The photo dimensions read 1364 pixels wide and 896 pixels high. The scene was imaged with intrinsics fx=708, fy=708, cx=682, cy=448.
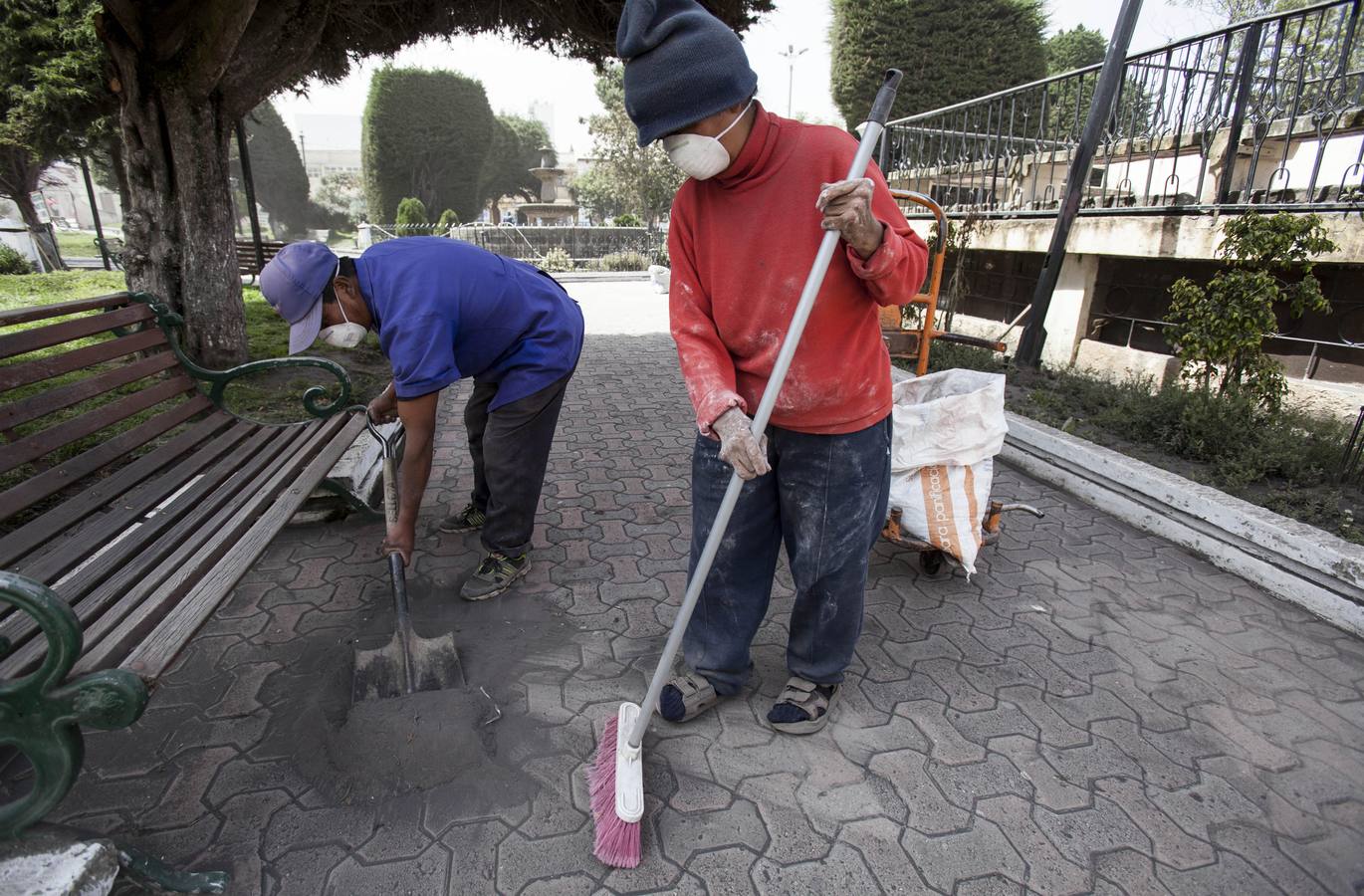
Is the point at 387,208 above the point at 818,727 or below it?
above

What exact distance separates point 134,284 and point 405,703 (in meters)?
4.77

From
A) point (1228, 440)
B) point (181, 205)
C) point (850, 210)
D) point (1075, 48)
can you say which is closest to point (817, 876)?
point (850, 210)

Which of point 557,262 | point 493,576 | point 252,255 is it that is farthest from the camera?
point 557,262

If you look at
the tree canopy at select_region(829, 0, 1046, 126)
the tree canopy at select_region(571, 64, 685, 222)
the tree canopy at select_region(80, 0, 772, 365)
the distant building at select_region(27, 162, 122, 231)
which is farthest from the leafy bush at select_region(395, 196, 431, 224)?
the distant building at select_region(27, 162, 122, 231)

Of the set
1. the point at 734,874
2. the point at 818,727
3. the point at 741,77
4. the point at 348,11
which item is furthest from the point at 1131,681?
the point at 348,11

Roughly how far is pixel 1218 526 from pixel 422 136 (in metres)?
37.3

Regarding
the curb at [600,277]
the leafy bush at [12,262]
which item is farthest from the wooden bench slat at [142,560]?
the leafy bush at [12,262]

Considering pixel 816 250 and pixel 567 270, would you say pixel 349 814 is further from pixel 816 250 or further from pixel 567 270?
pixel 567 270

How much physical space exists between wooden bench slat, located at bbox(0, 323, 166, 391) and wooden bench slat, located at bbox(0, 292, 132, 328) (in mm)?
140

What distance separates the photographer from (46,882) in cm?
149

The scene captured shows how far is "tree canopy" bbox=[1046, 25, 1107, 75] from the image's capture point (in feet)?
97.4

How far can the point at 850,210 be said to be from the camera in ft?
4.86

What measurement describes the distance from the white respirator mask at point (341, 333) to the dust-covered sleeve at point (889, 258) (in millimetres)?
1658

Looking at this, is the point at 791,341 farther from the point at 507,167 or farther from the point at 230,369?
the point at 507,167
